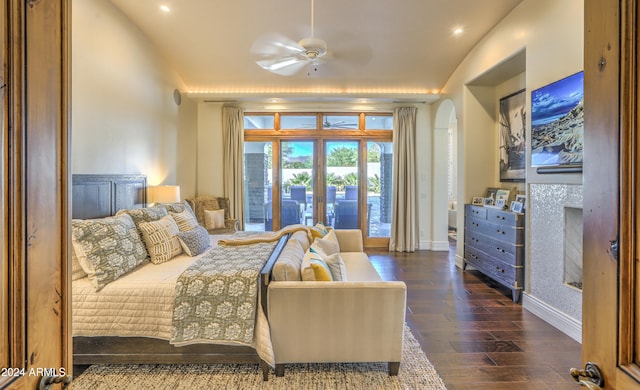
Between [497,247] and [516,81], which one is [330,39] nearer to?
[516,81]

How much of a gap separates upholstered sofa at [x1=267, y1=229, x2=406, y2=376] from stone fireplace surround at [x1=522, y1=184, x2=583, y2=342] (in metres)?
1.77

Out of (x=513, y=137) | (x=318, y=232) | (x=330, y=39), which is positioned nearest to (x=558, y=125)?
(x=513, y=137)

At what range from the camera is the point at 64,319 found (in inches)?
28.2

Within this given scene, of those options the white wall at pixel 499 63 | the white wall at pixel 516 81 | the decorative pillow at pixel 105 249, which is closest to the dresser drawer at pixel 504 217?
the white wall at pixel 516 81

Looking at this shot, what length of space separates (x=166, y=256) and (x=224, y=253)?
512 mm

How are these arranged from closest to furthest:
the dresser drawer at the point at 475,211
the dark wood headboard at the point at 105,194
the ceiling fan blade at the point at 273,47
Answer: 1. the dark wood headboard at the point at 105,194
2. the ceiling fan blade at the point at 273,47
3. the dresser drawer at the point at 475,211

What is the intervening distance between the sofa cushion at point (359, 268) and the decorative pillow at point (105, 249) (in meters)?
1.84

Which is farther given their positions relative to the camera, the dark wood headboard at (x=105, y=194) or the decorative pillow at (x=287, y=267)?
the dark wood headboard at (x=105, y=194)

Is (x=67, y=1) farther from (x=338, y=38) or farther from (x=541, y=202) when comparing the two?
(x=338, y=38)

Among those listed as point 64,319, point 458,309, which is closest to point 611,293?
point 64,319

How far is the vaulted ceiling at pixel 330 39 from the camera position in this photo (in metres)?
3.76

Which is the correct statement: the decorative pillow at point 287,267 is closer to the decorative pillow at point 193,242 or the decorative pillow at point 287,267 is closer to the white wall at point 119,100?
the decorative pillow at point 193,242

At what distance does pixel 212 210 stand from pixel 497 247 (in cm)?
436

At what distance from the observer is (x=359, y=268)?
123 inches
